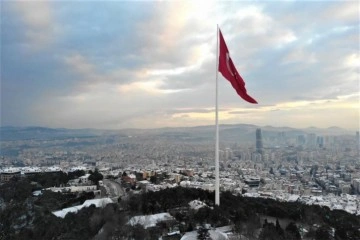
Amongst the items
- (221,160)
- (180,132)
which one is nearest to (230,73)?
(221,160)

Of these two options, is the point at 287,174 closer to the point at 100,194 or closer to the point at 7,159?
the point at 100,194

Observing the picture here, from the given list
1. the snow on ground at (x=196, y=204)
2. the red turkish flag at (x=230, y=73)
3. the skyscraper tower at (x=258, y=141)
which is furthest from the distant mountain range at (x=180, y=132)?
the red turkish flag at (x=230, y=73)

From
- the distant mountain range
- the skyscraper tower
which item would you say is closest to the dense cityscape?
the skyscraper tower

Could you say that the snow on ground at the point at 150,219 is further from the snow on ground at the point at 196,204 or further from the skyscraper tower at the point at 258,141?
the skyscraper tower at the point at 258,141

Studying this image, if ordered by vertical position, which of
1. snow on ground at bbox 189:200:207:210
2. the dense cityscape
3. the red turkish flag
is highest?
the red turkish flag

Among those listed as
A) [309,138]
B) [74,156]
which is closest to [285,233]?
[74,156]

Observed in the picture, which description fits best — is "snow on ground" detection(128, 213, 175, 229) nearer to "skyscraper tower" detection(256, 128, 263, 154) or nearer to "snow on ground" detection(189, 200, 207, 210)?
"snow on ground" detection(189, 200, 207, 210)
